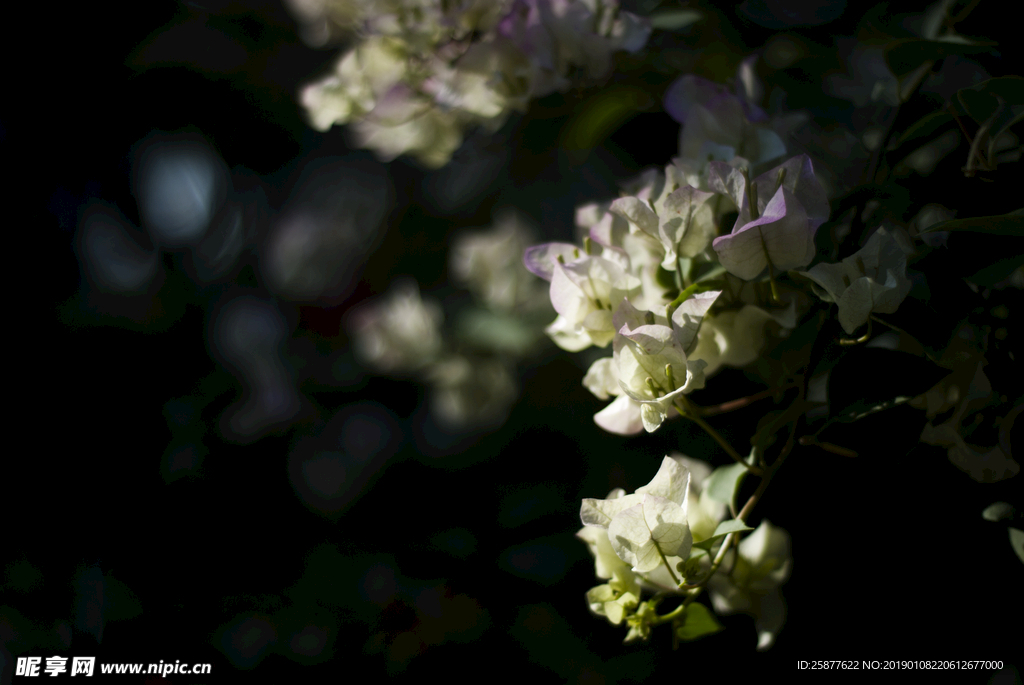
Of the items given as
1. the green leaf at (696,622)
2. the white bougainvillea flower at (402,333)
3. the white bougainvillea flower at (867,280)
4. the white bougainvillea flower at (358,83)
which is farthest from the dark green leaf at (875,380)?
the white bougainvillea flower at (402,333)

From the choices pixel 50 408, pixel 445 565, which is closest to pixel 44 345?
pixel 50 408

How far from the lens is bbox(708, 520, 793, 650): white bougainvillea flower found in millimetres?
347

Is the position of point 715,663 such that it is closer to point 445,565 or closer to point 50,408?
point 445,565

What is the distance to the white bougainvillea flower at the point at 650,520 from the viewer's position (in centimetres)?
A: 26

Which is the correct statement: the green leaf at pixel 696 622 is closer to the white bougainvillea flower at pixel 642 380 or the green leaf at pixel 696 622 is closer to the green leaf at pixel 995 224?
the white bougainvillea flower at pixel 642 380

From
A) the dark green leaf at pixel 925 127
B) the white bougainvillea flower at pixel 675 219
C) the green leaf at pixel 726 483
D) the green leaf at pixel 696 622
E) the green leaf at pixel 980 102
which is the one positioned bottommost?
the green leaf at pixel 696 622

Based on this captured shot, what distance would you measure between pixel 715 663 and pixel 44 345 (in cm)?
84

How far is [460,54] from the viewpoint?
0.44 metres

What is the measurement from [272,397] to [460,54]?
53 cm

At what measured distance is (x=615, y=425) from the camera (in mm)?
308

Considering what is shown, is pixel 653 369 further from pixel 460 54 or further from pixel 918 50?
pixel 460 54

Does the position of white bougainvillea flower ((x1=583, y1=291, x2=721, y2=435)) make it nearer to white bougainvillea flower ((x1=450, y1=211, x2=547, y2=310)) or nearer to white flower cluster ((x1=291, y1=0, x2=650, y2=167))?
white flower cluster ((x1=291, y1=0, x2=650, y2=167))

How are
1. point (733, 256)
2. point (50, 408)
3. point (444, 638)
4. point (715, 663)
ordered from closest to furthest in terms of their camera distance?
1. point (733, 256)
2. point (715, 663)
3. point (444, 638)
4. point (50, 408)

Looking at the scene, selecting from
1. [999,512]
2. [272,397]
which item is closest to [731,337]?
[999,512]
